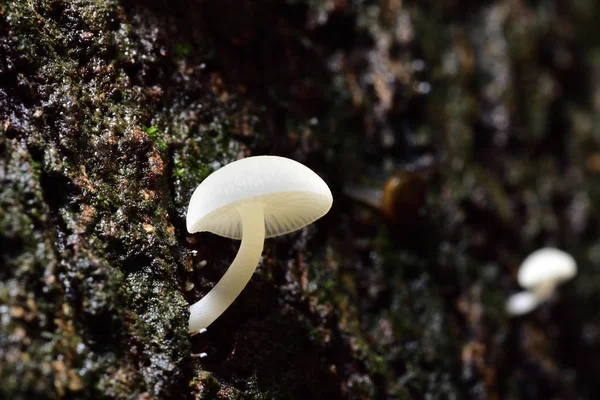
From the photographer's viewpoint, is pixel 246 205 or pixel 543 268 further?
pixel 543 268

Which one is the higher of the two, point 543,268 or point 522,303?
point 543,268

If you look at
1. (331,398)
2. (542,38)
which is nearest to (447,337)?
(331,398)

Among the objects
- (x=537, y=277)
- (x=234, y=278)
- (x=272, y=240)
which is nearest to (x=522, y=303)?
(x=537, y=277)

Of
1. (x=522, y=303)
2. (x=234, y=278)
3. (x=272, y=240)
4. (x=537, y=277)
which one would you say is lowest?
(x=234, y=278)

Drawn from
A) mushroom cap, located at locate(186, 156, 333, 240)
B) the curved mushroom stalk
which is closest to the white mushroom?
mushroom cap, located at locate(186, 156, 333, 240)

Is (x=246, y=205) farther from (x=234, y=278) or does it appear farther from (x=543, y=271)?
(x=543, y=271)
